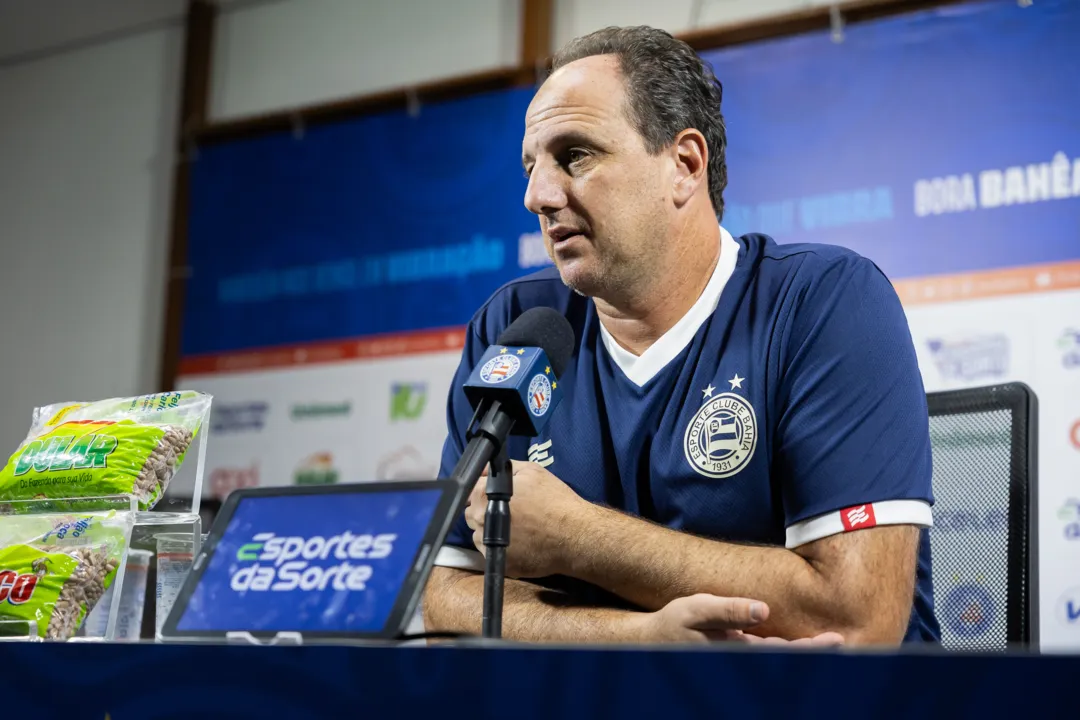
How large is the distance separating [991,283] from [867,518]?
144 cm

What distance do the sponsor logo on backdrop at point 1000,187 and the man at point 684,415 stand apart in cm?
109

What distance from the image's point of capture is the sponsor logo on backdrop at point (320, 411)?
10.1ft

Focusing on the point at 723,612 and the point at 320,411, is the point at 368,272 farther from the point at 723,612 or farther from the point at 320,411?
the point at 723,612

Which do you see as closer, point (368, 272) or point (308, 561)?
point (308, 561)

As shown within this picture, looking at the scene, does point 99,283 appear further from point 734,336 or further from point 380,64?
point 734,336

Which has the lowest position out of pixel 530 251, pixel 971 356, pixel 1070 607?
pixel 1070 607

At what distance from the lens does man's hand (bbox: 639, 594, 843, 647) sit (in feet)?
2.69

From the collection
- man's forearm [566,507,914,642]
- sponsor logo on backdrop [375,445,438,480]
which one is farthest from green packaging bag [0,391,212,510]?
sponsor logo on backdrop [375,445,438,480]

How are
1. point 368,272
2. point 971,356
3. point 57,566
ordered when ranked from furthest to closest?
point 368,272
point 971,356
point 57,566

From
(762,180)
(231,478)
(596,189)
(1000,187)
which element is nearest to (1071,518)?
(1000,187)

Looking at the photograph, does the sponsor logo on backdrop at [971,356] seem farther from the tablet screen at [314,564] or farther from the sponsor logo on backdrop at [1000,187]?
the tablet screen at [314,564]

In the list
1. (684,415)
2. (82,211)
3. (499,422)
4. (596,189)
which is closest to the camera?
(499,422)

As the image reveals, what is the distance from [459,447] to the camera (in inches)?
52.6

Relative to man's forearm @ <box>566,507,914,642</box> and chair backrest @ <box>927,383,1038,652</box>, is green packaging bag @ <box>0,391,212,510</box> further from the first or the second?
chair backrest @ <box>927,383,1038,652</box>
